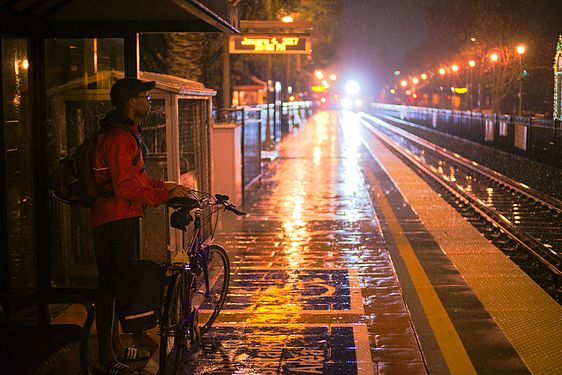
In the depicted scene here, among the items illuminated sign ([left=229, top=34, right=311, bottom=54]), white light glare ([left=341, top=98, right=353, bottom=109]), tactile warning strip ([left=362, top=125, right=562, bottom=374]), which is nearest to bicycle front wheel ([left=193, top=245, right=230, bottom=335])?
tactile warning strip ([left=362, top=125, right=562, bottom=374])

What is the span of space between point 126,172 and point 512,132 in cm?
2047

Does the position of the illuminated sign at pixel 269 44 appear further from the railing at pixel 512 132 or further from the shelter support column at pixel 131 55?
the shelter support column at pixel 131 55

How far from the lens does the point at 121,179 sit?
5.29m

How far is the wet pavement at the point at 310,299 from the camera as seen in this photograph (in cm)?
610

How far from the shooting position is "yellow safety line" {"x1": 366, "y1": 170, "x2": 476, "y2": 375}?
6031 mm

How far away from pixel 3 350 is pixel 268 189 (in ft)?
45.0

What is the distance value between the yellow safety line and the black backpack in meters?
2.68

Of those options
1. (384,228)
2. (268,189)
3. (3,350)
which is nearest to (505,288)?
(384,228)

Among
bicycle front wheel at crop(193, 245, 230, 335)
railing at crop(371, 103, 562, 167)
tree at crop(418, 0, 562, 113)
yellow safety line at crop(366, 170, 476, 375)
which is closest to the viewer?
yellow safety line at crop(366, 170, 476, 375)

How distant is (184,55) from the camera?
612 inches

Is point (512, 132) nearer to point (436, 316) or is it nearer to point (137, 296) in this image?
point (436, 316)

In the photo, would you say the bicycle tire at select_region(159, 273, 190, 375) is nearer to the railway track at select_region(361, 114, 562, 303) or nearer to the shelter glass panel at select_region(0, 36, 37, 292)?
the shelter glass panel at select_region(0, 36, 37, 292)

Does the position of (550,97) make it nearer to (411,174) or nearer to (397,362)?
(411,174)

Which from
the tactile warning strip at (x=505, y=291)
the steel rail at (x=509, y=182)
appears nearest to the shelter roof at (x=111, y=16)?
the tactile warning strip at (x=505, y=291)
